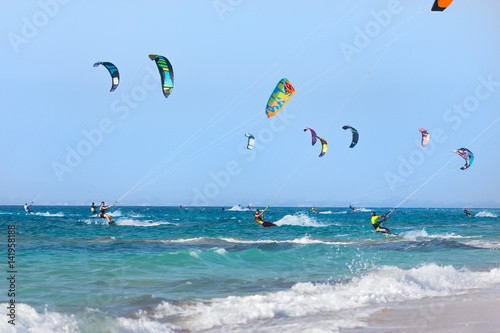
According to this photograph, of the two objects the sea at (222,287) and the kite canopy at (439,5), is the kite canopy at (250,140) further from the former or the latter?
the kite canopy at (439,5)

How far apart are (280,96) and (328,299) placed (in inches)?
446

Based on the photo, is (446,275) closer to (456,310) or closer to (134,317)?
(456,310)

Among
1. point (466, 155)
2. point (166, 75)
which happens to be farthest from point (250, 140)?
point (466, 155)

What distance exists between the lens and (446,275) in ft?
44.2

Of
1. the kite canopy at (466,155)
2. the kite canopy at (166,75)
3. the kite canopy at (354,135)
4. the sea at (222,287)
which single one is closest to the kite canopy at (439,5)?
the sea at (222,287)

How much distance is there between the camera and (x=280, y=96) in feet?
66.7

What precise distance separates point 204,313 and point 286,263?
7.99 metres

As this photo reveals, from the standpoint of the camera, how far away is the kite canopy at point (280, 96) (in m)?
20.1

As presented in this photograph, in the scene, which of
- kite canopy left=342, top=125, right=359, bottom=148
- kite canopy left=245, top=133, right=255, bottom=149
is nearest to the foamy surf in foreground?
kite canopy left=342, top=125, right=359, bottom=148

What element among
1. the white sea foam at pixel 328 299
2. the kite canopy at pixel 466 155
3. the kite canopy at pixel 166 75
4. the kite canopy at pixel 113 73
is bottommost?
the white sea foam at pixel 328 299

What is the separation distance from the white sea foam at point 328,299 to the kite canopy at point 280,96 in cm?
862

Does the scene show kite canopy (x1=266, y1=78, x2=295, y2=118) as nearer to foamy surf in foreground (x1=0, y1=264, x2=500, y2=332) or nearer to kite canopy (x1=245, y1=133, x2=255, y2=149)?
kite canopy (x1=245, y1=133, x2=255, y2=149)

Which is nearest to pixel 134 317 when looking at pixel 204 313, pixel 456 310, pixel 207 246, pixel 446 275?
pixel 204 313

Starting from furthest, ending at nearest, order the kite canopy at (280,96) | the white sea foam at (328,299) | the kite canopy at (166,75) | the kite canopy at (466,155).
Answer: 1. the kite canopy at (466,155)
2. the kite canopy at (280,96)
3. the kite canopy at (166,75)
4. the white sea foam at (328,299)
